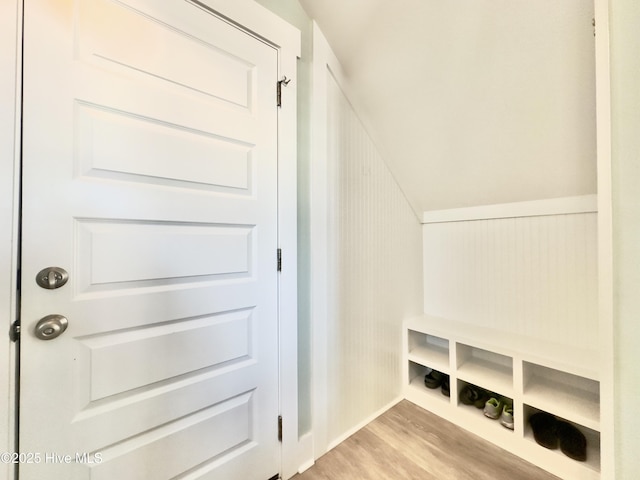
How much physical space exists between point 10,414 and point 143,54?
1.13 metres

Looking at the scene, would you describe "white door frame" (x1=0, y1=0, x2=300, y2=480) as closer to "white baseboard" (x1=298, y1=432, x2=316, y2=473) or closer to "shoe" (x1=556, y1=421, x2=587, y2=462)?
"white baseboard" (x1=298, y1=432, x2=316, y2=473)

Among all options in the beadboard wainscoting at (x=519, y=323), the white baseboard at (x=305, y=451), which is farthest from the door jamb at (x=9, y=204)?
the beadboard wainscoting at (x=519, y=323)

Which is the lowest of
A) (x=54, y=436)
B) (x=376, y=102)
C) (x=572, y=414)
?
(x=572, y=414)

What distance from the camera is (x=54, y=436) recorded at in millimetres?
708

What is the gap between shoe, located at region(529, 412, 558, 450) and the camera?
1264mm

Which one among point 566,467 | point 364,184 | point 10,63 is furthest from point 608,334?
point 10,63

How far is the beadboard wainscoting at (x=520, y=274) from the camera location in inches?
55.6

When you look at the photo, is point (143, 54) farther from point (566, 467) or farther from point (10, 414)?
point (566, 467)

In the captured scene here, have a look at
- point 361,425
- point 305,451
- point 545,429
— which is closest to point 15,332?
point 305,451

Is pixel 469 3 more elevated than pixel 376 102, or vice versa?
pixel 469 3

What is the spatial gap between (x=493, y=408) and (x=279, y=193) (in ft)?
5.72

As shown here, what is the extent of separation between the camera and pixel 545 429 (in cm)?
133

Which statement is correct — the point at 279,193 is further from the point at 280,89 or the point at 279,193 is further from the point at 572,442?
the point at 572,442

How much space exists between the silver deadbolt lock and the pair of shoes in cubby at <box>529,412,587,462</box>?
2165 mm
